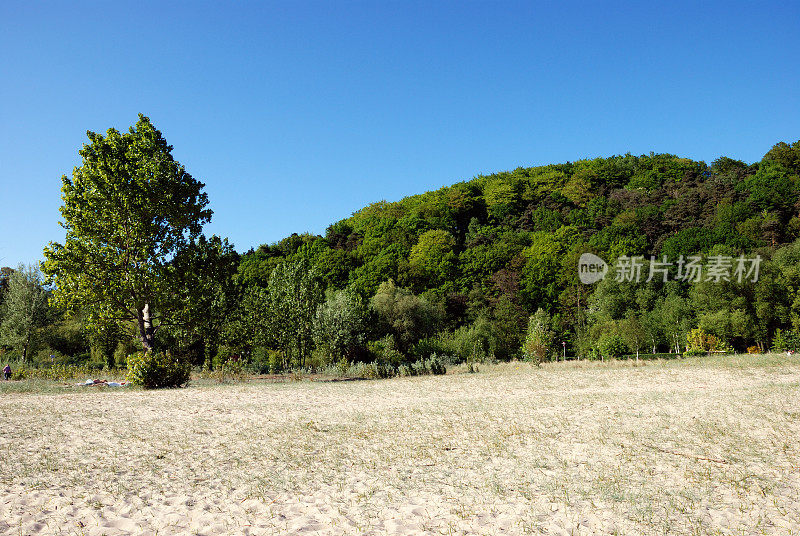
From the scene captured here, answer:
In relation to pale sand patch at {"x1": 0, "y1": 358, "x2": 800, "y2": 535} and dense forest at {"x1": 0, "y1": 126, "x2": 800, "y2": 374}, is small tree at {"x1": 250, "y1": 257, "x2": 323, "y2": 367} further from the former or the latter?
pale sand patch at {"x1": 0, "y1": 358, "x2": 800, "y2": 535}

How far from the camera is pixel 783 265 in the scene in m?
39.6

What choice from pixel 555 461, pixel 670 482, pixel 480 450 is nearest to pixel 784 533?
pixel 670 482

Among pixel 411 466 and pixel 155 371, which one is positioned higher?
pixel 155 371

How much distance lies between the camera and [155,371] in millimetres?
19172

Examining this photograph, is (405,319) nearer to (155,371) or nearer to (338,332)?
(338,332)

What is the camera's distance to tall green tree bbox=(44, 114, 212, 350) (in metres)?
19.1

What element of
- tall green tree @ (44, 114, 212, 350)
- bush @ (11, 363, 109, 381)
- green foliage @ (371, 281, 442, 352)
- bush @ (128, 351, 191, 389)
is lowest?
bush @ (11, 363, 109, 381)

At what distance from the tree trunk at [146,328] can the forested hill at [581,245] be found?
2706cm

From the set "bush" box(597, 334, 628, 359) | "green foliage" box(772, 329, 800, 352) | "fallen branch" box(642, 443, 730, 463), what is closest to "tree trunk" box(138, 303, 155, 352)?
"fallen branch" box(642, 443, 730, 463)

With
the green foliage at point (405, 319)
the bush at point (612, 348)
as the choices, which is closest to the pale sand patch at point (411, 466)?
the bush at point (612, 348)

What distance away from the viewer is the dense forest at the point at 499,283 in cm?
2966

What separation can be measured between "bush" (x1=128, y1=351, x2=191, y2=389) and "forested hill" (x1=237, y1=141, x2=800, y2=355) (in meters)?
26.8

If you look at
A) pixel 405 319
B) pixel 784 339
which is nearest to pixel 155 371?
pixel 405 319

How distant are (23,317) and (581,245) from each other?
2086 inches
